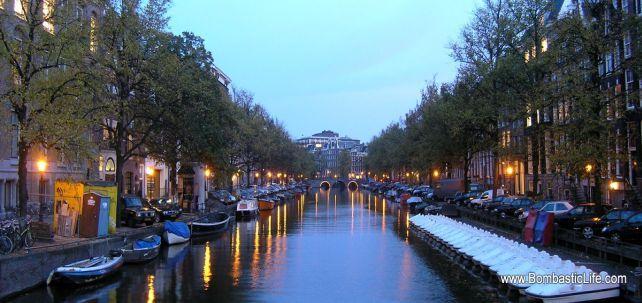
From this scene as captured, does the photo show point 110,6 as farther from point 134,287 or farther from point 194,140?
point 134,287

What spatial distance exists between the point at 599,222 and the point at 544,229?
108 inches

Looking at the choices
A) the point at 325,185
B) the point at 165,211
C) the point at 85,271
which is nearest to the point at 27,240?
the point at 85,271

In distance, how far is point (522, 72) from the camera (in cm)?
4322

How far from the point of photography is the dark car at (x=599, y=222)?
97.0 feet

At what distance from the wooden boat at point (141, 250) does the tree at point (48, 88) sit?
5203 mm

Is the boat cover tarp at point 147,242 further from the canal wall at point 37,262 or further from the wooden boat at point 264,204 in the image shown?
the wooden boat at point 264,204


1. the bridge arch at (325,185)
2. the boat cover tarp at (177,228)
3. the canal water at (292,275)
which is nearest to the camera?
the canal water at (292,275)

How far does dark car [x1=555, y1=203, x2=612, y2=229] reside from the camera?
34594 millimetres

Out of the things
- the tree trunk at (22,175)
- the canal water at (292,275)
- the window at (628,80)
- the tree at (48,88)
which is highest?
the window at (628,80)

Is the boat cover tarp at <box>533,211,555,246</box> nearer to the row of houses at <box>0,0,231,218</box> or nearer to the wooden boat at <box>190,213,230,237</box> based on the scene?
the row of houses at <box>0,0,231,218</box>

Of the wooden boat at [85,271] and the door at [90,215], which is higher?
the door at [90,215]

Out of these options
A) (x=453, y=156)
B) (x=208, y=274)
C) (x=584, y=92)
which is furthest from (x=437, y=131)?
(x=208, y=274)

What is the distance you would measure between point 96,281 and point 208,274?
4904 millimetres

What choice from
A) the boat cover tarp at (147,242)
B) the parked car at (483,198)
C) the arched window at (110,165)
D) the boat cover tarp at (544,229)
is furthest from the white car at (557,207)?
the arched window at (110,165)
